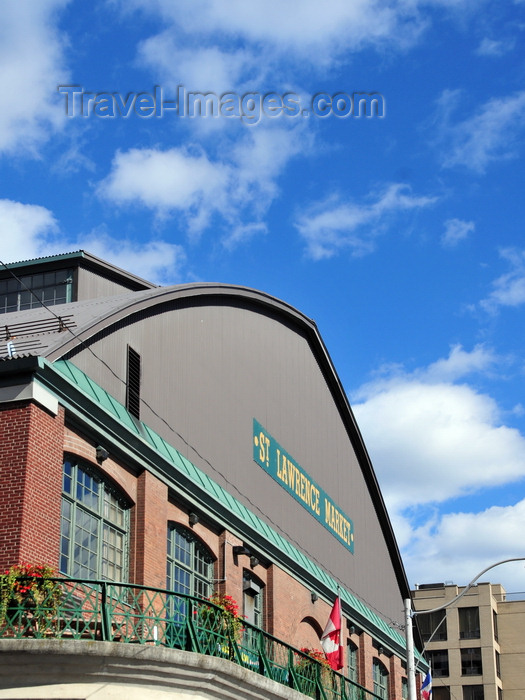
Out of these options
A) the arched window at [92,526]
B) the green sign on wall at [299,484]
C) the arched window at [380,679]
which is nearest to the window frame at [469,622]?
the arched window at [380,679]

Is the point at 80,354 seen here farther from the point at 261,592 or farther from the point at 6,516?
the point at 261,592

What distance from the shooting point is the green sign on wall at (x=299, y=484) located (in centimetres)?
3438

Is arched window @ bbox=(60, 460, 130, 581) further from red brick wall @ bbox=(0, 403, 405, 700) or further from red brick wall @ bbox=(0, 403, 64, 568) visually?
red brick wall @ bbox=(0, 403, 64, 568)

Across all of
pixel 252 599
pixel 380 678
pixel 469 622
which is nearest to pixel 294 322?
pixel 252 599

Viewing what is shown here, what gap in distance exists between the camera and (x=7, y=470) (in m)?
20.9

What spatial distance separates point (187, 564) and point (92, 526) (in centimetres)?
500

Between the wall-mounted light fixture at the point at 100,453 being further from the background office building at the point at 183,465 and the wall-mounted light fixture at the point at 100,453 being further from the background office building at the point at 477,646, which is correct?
the background office building at the point at 477,646

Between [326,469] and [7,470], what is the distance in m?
21.7

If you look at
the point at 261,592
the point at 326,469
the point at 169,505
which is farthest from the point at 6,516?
the point at 326,469

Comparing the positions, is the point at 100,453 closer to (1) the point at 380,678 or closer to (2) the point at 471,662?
(1) the point at 380,678

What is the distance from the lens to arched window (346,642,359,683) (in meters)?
39.9

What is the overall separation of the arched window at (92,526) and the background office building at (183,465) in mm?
45

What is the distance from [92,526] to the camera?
77.3ft

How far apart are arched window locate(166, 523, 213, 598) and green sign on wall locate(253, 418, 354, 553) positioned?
536 cm
